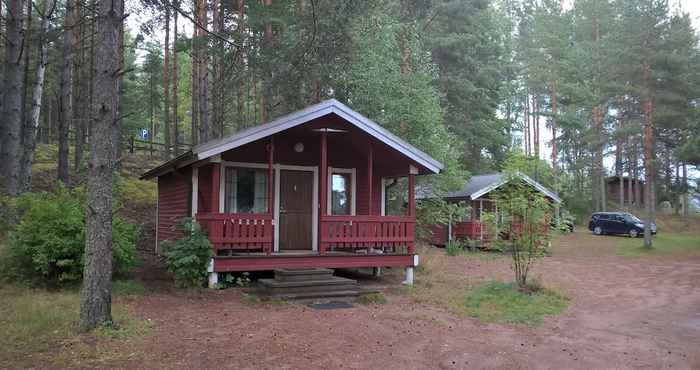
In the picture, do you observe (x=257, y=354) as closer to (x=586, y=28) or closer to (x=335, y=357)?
(x=335, y=357)

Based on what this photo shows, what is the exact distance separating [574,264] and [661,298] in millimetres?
6633

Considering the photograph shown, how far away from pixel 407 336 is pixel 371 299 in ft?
8.22

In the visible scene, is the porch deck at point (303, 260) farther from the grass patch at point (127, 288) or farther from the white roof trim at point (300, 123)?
the white roof trim at point (300, 123)

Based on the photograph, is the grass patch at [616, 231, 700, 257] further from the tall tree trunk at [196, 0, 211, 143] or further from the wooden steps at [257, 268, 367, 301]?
the tall tree trunk at [196, 0, 211, 143]

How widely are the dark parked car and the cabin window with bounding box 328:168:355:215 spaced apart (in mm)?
22065

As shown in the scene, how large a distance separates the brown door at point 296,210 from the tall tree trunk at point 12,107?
5.86m

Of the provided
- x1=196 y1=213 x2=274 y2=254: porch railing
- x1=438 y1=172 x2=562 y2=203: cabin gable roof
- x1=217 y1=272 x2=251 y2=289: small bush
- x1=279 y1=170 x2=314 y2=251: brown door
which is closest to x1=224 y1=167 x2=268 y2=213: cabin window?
x1=279 y1=170 x2=314 y2=251: brown door

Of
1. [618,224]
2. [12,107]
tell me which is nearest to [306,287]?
[12,107]

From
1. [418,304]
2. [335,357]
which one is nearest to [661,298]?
[418,304]

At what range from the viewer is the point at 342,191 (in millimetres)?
12125

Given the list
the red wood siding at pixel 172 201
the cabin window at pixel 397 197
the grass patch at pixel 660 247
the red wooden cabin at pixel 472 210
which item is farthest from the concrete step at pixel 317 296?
the grass patch at pixel 660 247

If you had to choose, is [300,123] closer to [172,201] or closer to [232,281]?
[232,281]

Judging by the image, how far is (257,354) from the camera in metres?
5.48

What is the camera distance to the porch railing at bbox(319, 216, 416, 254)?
10.2 metres
